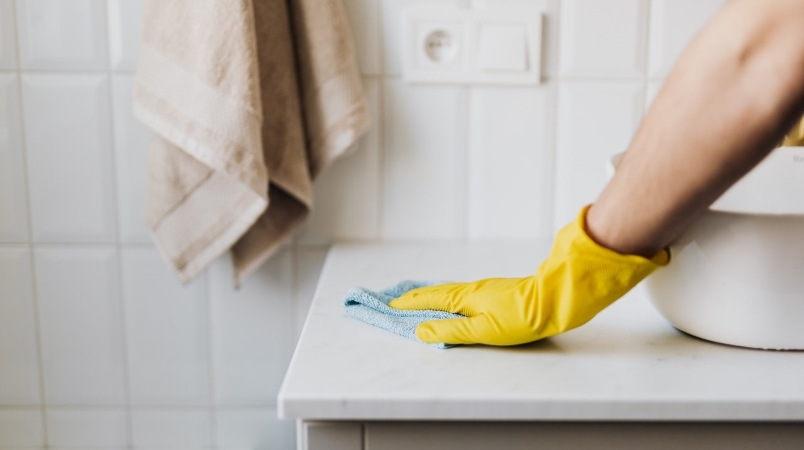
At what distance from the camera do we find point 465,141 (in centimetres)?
107

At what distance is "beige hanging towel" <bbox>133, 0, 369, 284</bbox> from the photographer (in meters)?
0.88

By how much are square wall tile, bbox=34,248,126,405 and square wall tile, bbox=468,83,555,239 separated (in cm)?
52

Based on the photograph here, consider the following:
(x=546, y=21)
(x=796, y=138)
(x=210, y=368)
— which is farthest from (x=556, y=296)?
(x=210, y=368)

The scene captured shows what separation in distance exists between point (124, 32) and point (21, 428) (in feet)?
1.96

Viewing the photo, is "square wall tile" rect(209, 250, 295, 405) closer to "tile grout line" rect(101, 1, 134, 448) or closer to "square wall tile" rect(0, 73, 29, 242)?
"tile grout line" rect(101, 1, 134, 448)

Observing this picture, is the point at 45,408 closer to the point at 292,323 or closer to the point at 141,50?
the point at 292,323

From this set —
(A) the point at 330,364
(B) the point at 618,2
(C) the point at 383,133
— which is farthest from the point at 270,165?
(B) the point at 618,2

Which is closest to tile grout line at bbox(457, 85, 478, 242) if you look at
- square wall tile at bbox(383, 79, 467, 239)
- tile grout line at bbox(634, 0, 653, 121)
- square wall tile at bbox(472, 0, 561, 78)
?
square wall tile at bbox(383, 79, 467, 239)

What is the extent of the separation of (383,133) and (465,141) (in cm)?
11

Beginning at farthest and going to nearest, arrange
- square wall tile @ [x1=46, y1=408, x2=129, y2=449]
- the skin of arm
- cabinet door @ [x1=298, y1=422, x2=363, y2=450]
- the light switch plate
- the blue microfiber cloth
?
square wall tile @ [x1=46, y1=408, x2=129, y2=449] < the light switch plate < the blue microfiber cloth < cabinet door @ [x1=298, y1=422, x2=363, y2=450] < the skin of arm

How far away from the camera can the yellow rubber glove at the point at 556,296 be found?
0.63m

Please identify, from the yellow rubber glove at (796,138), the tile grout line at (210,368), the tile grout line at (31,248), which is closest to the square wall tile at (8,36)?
the tile grout line at (31,248)

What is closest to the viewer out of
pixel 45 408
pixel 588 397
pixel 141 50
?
pixel 588 397

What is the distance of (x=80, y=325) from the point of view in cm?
112
